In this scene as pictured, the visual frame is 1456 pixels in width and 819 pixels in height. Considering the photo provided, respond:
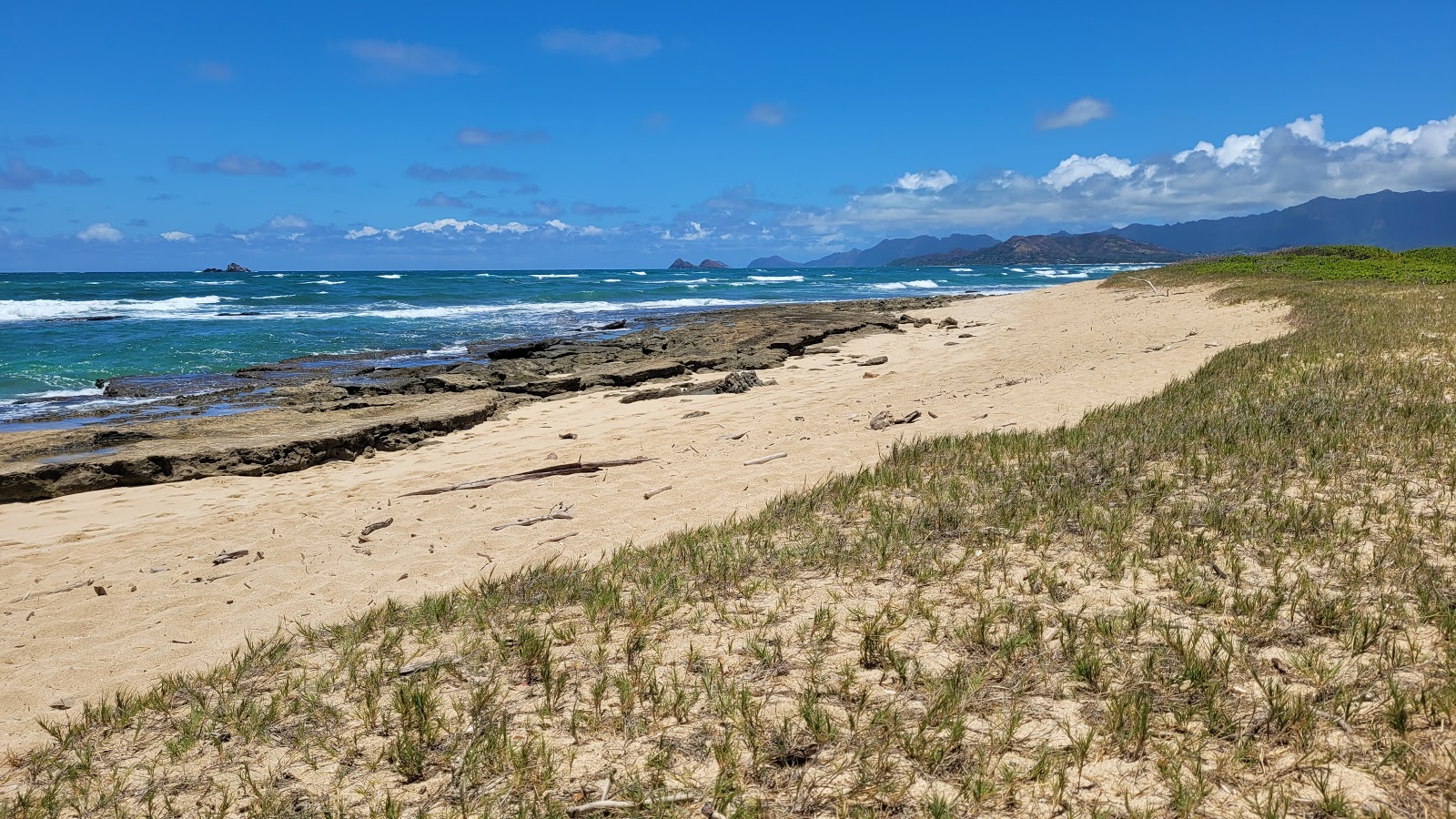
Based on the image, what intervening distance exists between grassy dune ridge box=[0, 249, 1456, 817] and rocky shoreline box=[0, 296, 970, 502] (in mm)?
6180

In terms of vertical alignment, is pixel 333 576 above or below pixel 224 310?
below

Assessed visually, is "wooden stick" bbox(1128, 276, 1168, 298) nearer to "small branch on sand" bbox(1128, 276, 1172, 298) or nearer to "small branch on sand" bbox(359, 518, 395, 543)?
"small branch on sand" bbox(1128, 276, 1172, 298)

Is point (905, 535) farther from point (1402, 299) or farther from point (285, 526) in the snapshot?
point (1402, 299)

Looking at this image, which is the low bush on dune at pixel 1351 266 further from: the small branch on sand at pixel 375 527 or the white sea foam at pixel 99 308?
the white sea foam at pixel 99 308

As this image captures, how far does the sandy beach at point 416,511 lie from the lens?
4879 millimetres

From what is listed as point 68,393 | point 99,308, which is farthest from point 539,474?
point 99,308

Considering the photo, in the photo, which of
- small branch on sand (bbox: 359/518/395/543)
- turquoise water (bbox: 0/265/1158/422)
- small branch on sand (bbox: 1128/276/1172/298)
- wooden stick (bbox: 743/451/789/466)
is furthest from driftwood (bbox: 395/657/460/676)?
small branch on sand (bbox: 1128/276/1172/298)

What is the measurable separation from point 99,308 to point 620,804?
49.5 meters

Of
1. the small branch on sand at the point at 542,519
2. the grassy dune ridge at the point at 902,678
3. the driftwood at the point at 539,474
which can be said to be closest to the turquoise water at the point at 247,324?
the driftwood at the point at 539,474

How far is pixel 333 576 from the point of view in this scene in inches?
222

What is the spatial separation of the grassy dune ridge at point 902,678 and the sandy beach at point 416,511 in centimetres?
84

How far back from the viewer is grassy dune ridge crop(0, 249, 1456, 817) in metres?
2.63

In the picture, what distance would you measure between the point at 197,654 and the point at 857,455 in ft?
18.3

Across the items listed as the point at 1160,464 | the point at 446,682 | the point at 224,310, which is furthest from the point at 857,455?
the point at 224,310
